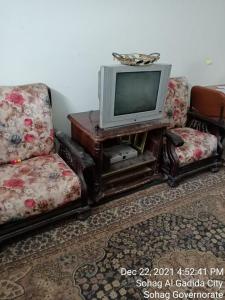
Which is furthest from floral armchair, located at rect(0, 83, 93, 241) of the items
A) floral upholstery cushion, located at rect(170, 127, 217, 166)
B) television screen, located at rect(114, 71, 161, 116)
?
floral upholstery cushion, located at rect(170, 127, 217, 166)

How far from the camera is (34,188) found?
1.59 meters

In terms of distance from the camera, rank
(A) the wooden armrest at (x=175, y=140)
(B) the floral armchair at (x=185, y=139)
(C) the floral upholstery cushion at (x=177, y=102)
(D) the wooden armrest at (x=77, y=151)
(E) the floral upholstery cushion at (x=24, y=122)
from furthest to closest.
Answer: (C) the floral upholstery cushion at (x=177, y=102)
(B) the floral armchair at (x=185, y=139)
(A) the wooden armrest at (x=175, y=140)
(E) the floral upholstery cushion at (x=24, y=122)
(D) the wooden armrest at (x=77, y=151)

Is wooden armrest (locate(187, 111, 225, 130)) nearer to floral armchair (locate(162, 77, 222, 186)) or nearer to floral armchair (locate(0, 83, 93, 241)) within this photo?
floral armchair (locate(162, 77, 222, 186))

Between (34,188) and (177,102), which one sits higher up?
(177,102)

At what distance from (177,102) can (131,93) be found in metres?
0.85

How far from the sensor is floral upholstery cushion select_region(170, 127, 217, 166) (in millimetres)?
2250

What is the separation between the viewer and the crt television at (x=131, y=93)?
1.78m

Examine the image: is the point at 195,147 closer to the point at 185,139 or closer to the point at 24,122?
the point at 185,139

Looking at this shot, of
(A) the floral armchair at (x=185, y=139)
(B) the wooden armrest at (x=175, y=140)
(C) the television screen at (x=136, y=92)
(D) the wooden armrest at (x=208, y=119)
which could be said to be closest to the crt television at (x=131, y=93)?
(C) the television screen at (x=136, y=92)

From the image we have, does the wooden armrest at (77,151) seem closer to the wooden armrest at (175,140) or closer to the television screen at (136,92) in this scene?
the television screen at (136,92)

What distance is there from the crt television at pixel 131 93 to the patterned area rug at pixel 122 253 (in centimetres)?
70

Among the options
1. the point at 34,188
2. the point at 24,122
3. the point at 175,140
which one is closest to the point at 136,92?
the point at 175,140

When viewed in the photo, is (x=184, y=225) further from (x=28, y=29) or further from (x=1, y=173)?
(x=28, y=29)

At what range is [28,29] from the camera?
1.85 m
